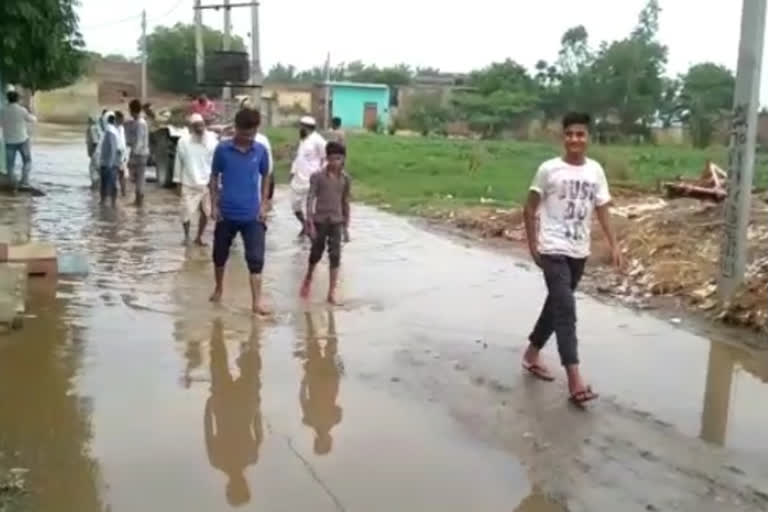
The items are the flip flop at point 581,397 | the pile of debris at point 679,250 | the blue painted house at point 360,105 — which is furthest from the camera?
the blue painted house at point 360,105

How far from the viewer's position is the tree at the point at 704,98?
1941 inches

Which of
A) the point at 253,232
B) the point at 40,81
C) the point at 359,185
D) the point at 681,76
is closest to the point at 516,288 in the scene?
the point at 253,232

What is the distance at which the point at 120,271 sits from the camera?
34.2 feet

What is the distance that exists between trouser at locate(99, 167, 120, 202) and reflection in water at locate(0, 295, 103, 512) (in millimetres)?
8978

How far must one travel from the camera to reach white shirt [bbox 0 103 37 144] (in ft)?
58.1

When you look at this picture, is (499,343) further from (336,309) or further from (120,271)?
(120,271)

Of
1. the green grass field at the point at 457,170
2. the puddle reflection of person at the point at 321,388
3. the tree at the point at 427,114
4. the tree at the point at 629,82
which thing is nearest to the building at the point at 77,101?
the tree at the point at 427,114

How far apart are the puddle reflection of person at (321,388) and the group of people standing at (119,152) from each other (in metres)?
9.42

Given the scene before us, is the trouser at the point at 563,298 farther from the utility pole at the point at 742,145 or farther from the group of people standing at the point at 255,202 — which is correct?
the group of people standing at the point at 255,202

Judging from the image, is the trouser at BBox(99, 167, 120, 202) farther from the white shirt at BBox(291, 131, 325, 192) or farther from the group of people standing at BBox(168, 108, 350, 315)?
the group of people standing at BBox(168, 108, 350, 315)

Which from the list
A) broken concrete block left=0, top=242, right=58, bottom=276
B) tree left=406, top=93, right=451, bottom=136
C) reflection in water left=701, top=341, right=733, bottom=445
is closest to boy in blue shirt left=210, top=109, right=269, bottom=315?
broken concrete block left=0, top=242, right=58, bottom=276

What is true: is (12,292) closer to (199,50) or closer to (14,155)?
(14,155)

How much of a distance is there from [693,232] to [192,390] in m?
7.26

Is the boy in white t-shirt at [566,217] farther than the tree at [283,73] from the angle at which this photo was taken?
No
